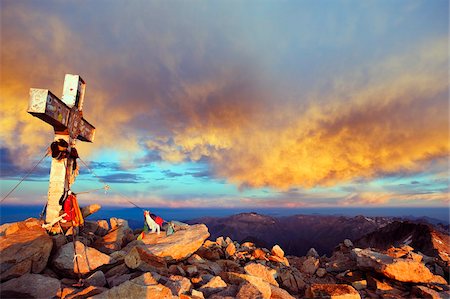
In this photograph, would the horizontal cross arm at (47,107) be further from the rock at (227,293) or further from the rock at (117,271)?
the rock at (227,293)

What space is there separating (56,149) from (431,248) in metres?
26.5

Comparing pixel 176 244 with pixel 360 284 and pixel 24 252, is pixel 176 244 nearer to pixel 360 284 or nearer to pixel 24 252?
pixel 24 252

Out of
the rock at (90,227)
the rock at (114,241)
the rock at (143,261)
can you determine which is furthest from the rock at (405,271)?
the rock at (90,227)

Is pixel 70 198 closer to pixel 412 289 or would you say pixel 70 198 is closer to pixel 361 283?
pixel 361 283

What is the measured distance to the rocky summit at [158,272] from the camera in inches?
265

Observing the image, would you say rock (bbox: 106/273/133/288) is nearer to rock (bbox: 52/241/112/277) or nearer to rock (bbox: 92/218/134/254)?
rock (bbox: 52/241/112/277)

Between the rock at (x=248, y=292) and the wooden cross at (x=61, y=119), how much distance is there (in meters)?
7.79

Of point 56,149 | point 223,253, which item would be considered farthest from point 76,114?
point 223,253

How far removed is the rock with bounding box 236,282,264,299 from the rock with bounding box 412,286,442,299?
899 centimetres

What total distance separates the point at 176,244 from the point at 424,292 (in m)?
11.3

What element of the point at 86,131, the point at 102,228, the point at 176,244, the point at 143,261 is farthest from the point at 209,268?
the point at 86,131

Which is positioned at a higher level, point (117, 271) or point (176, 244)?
point (176, 244)

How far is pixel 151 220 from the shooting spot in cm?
1258

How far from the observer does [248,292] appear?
7.50 m
